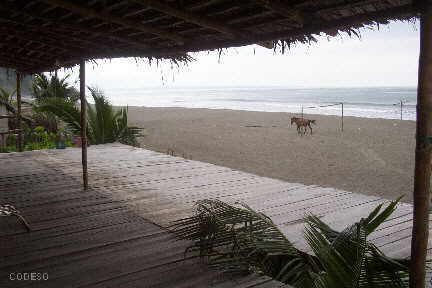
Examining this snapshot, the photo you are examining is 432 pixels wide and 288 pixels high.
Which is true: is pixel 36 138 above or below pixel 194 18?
below

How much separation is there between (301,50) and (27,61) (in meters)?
4.95

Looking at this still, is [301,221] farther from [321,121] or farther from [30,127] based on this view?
[321,121]

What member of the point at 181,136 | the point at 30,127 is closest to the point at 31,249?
the point at 30,127

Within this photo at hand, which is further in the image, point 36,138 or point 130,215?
point 36,138

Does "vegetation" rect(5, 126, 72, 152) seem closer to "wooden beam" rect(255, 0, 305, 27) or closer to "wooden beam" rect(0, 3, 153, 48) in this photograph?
"wooden beam" rect(0, 3, 153, 48)

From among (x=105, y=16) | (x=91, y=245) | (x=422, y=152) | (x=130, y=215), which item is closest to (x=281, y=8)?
(x=422, y=152)

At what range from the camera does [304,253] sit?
2.78 meters

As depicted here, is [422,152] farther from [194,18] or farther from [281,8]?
[194,18]

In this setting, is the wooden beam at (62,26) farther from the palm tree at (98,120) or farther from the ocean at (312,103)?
the ocean at (312,103)

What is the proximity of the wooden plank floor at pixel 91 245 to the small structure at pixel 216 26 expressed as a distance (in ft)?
4.07

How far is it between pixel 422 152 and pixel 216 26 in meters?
1.57

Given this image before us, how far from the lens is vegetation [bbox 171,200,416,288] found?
1.87 meters

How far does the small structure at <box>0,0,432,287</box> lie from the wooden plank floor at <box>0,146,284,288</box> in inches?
48.8

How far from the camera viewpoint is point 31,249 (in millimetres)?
2963
